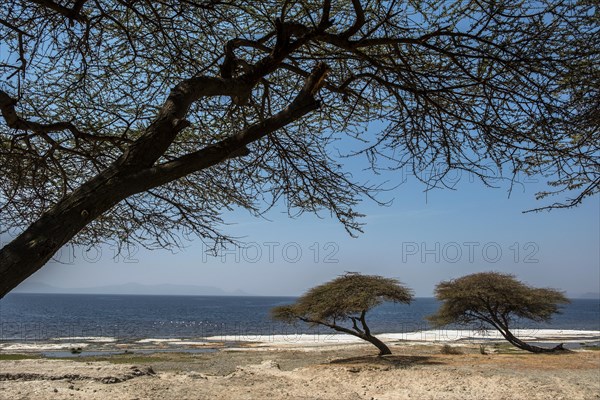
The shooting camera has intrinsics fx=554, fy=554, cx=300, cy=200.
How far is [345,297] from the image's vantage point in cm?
2105

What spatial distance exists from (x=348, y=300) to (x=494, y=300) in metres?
7.80

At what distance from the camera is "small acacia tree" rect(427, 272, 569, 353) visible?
79.8 feet

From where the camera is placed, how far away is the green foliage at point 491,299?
24359 mm

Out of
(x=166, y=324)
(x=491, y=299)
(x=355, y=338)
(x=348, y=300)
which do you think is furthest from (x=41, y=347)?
(x=166, y=324)

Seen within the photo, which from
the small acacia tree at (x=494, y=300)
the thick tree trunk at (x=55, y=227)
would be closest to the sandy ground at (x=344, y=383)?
the small acacia tree at (x=494, y=300)

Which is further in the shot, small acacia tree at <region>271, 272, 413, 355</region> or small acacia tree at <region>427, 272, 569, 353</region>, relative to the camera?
small acacia tree at <region>427, 272, 569, 353</region>

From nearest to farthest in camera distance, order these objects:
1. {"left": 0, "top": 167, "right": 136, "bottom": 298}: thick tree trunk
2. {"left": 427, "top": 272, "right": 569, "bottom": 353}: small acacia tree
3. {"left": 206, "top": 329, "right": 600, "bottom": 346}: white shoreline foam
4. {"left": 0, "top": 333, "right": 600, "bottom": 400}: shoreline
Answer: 1. {"left": 0, "top": 167, "right": 136, "bottom": 298}: thick tree trunk
2. {"left": 0, "top": 333, "right": 600, "bottom": 400}: shoreline
3. {"left": 427, "top": 272, "right": 569, "bottom": 353}: small acacia tree
4. {"left": 206, "top": 329, "right": 600, "bottom": 346}: white shoreline foam

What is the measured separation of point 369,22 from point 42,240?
3.02 metres

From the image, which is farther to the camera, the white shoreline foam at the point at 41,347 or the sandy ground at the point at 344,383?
the white shoreline foam at the point at 41,347

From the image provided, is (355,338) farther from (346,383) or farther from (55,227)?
(55,227)

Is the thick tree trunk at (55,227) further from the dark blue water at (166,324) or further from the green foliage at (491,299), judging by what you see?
the dark blue water at (166,324)

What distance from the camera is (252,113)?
5.33 m

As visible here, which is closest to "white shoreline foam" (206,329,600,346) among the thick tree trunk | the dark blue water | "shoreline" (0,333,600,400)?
the dark blue water

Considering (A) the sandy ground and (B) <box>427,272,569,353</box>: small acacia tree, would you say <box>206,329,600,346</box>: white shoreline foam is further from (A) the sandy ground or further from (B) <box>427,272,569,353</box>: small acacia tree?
(A) the sandy ground
